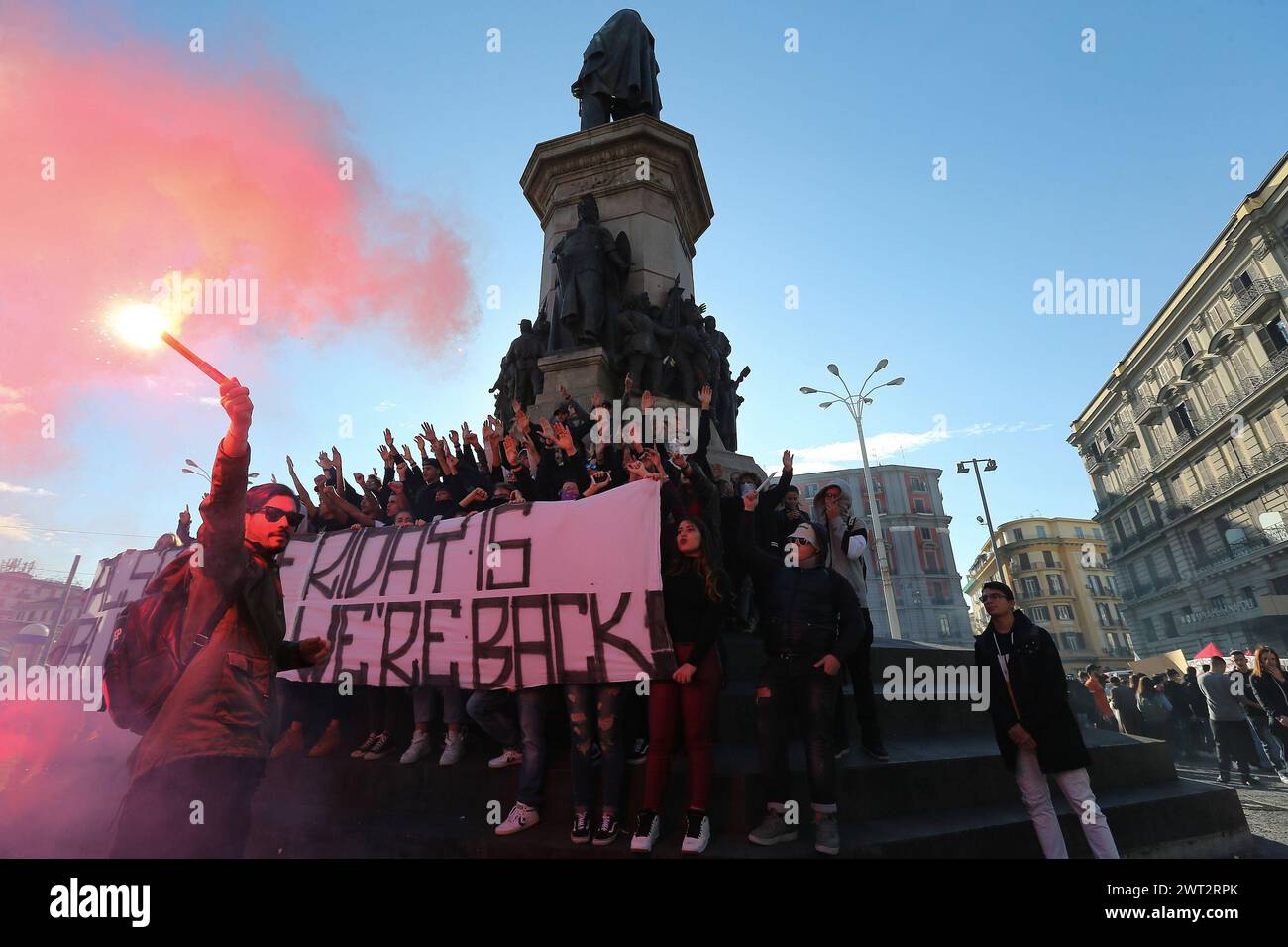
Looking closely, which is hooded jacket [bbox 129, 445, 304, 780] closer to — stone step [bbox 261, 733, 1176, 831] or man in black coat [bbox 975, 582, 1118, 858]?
stone step [bbox 261, 733, 1176, 831]

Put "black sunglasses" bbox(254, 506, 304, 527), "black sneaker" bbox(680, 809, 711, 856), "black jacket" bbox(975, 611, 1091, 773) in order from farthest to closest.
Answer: "black jacket" bbox(975, 611, 1091, 773) < "black sneaker" bbox(680, 809, 711, 856) < "black sunglasses" bbox(254, 506, 304, 527)

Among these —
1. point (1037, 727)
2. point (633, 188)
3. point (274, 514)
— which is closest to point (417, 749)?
point (274, 514)

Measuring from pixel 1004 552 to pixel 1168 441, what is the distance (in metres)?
31.4

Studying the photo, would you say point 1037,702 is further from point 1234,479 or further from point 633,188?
point 1234,479

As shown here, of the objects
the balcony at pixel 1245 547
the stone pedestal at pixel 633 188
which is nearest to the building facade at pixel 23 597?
the stone pedestal at pixel 633 188

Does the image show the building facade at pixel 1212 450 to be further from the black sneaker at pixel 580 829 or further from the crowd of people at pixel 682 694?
the black sneaker at pixel 580 829

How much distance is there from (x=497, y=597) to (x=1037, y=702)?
3861 mm

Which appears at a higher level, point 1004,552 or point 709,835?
point 1004,552

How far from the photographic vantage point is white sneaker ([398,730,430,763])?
→ 4.43 m

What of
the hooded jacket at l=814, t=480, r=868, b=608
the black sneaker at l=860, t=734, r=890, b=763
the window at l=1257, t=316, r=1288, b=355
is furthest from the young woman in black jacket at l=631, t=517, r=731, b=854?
the window at l=1257, t=316, r=1288, b=355

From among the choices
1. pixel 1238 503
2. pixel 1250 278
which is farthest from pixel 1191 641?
pixel 1250 278
